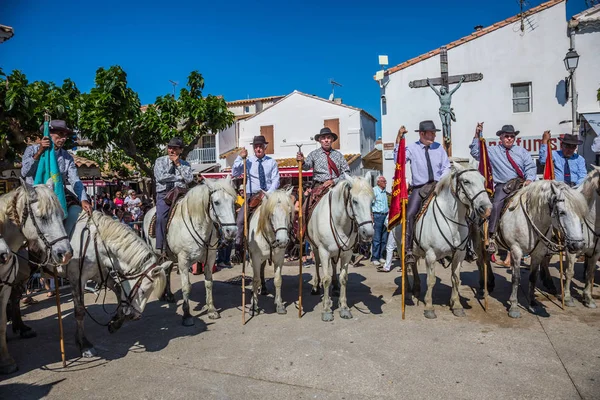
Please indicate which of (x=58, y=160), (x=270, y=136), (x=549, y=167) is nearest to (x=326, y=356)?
(x=58, y=160)

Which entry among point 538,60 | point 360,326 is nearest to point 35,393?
point 360,326

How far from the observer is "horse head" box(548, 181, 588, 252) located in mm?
4746

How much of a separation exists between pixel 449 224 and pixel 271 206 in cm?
246

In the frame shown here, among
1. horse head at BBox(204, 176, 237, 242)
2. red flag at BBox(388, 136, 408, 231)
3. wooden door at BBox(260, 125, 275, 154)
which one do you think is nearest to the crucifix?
red flag at BBox(388, 136, 408, 231)

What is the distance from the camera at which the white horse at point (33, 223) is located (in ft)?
12.4

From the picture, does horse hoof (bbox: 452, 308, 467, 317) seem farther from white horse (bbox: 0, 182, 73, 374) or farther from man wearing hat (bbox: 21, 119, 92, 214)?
man wearing hat (bbox: 21, 119, 92, 214)

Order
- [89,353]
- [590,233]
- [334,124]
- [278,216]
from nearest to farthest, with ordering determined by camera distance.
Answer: [89,353], [278,216], [590,233], [334,124]

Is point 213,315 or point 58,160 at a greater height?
point 58,160

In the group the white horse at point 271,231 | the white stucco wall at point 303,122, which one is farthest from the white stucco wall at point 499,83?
the white horse at point 271,231

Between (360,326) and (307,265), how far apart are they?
15.9 feet

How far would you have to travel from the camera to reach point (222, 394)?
11.3 feet

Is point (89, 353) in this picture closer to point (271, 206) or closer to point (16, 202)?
point (16, 202)

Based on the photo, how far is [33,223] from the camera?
382 cm

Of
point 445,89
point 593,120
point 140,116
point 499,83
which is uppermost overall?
point 499,83
